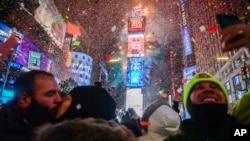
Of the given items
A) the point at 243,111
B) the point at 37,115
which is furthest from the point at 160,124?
the point at 37,115

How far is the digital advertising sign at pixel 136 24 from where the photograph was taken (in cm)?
4297

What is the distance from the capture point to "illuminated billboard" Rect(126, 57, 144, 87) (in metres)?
38.9

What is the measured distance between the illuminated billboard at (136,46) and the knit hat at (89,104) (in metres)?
38.2

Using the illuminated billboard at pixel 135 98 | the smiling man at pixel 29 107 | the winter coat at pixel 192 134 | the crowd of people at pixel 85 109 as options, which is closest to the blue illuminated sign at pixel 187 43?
the illuminated billboard at pixel 135 98

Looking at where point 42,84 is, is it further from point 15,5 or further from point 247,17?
point 247,17

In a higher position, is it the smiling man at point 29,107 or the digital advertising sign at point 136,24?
the digital advertising sign at point 136,24

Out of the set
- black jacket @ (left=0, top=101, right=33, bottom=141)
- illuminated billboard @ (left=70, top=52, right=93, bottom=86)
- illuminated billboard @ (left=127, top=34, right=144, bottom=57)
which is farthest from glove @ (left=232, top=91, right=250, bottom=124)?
illuminated billboard @ (left=70, top=52, right=93, bottom=86)

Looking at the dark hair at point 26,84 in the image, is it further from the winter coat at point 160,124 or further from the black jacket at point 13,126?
the winter coat at point 160,124

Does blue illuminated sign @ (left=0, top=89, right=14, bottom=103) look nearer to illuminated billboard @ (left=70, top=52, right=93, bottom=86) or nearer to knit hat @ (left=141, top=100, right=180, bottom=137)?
knit hat @ (left=141, top=100, right=180, bottom=137)

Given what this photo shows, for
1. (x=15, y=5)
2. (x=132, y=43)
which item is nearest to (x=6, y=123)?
(x=15, y=5)

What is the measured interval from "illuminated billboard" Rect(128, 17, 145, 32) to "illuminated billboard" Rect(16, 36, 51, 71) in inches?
683

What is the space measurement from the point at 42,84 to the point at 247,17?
36.8 meters

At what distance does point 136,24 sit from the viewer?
44000 millimetres

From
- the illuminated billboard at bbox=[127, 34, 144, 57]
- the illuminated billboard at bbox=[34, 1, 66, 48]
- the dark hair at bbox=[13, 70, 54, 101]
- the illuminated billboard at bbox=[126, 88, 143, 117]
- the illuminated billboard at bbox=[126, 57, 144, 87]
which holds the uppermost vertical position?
the illuminated billboard at bbox=[34, 1, 66, 48]
